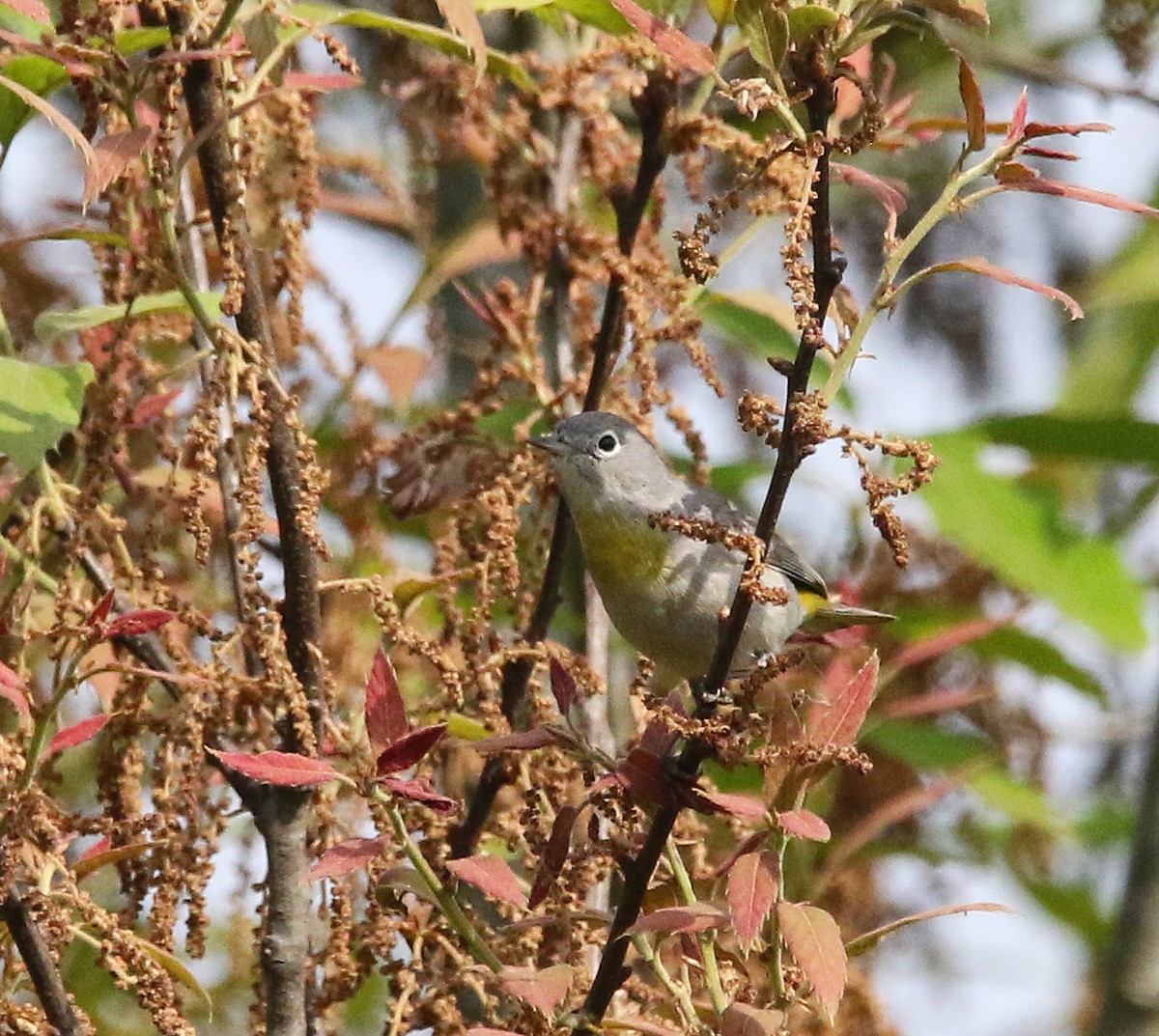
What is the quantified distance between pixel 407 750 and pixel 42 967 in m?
0.47

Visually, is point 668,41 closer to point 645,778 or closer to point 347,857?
point 645,778

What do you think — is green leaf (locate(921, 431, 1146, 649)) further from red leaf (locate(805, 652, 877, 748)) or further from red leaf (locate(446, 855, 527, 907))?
red leaf (locate(446, 855, 527, 907))

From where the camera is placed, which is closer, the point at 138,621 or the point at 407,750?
the point at 407,750

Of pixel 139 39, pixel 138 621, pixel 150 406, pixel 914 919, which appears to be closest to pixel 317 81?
pixel 139 39

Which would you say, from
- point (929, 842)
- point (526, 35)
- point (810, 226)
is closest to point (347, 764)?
point (810, 226)

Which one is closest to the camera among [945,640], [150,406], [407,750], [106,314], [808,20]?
[808,20]

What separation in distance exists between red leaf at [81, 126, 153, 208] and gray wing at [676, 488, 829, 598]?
1405 mm

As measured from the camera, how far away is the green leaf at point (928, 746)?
3604mm

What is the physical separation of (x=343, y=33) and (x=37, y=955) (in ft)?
A: 13.7

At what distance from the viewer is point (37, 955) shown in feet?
5.83

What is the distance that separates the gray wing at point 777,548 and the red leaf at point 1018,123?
4.11 feet

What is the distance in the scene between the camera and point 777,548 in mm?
3211

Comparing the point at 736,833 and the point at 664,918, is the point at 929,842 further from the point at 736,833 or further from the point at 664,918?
the point at 664,918

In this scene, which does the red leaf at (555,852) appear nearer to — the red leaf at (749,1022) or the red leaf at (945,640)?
the red leaf at (749,1022)
